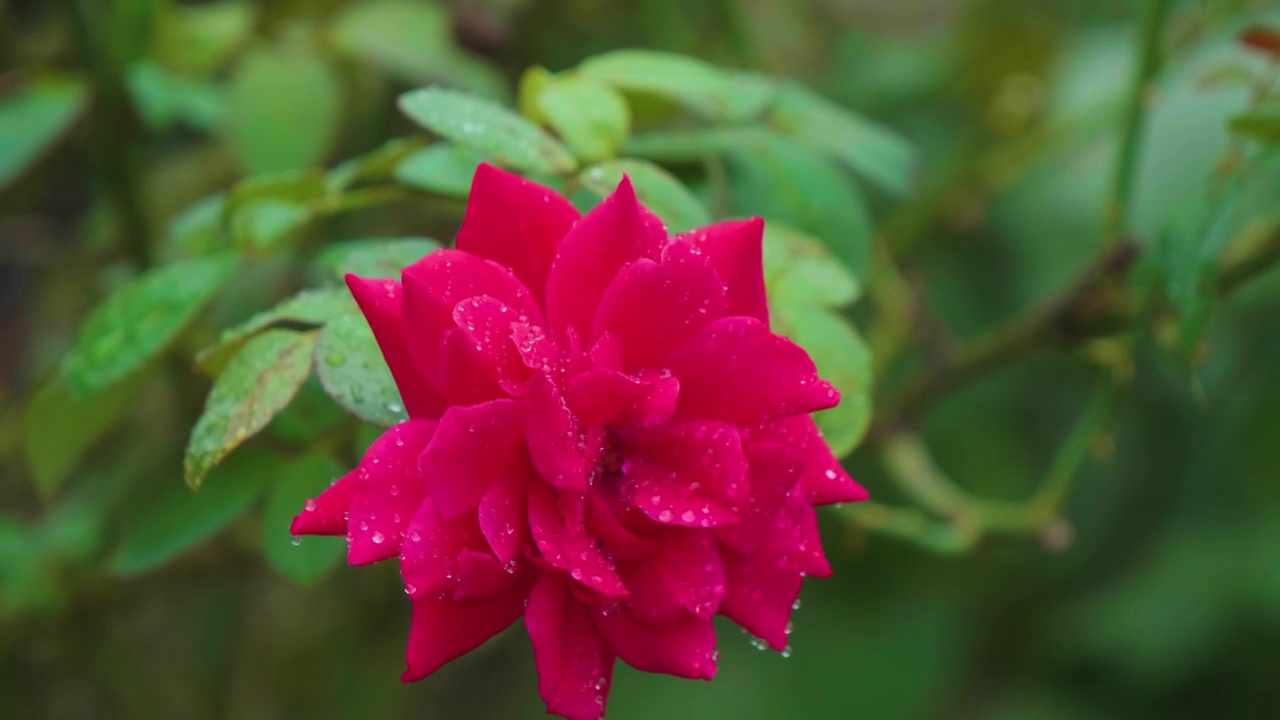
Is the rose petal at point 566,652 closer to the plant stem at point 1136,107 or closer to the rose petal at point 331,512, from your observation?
the rose petal at point 331,512

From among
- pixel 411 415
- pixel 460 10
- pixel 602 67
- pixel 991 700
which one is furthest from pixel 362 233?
pixel 991 700

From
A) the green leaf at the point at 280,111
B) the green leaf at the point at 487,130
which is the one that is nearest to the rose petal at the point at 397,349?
the green leaf at the point at 487,130

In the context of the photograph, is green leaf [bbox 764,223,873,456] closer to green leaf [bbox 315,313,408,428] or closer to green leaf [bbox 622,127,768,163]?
green leaf [bbox 622,127,768,163]

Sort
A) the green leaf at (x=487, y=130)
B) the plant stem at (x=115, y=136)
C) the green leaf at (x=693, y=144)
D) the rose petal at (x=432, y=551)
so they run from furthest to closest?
the plant stem at (x=115, y=136)
the green leaf at (x=693, y=144)
the green leaf at (x=487, y=130)
the rose petal at (x=432, y=551)

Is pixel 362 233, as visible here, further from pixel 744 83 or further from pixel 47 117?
pixel 744 83

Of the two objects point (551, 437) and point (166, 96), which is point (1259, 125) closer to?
point (551, 437)
